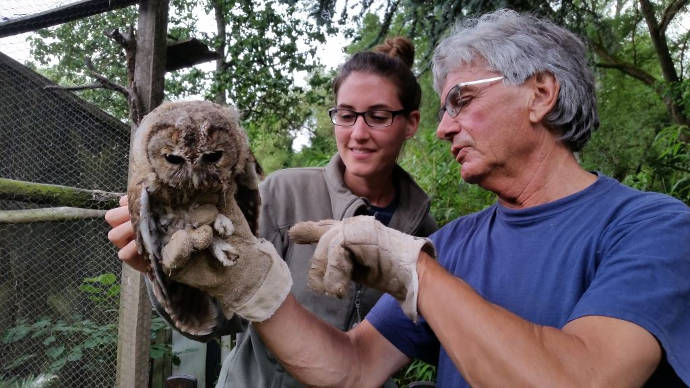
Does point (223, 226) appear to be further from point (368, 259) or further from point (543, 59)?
point (543, 59)

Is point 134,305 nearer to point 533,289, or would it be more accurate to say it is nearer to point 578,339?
point 533,289

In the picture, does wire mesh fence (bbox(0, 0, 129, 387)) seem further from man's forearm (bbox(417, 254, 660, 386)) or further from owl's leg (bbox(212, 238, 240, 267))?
man's forearm (bbox(417, 254, 660, 386))

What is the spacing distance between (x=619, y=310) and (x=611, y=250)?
9.2 inches

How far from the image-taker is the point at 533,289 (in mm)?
1533

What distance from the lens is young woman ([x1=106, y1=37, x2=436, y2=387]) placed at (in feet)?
6.79

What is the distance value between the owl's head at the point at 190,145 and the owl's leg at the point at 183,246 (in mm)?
134

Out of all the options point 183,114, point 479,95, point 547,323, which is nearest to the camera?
point 183,114

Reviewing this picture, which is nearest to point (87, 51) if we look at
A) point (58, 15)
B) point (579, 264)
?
point (58, 15)

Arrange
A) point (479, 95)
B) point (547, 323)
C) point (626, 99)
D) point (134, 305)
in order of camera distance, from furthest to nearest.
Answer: point (626, 99), point (134, 305), point (479, 95), point (547, 323)

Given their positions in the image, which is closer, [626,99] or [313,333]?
[313,333]

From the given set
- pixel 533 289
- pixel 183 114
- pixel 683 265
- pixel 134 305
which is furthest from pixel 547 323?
pixel 134 305

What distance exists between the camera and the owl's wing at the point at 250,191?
5.30ft

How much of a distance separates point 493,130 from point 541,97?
0.22 metres

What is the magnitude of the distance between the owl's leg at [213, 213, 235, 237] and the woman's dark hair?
1.14 meters
